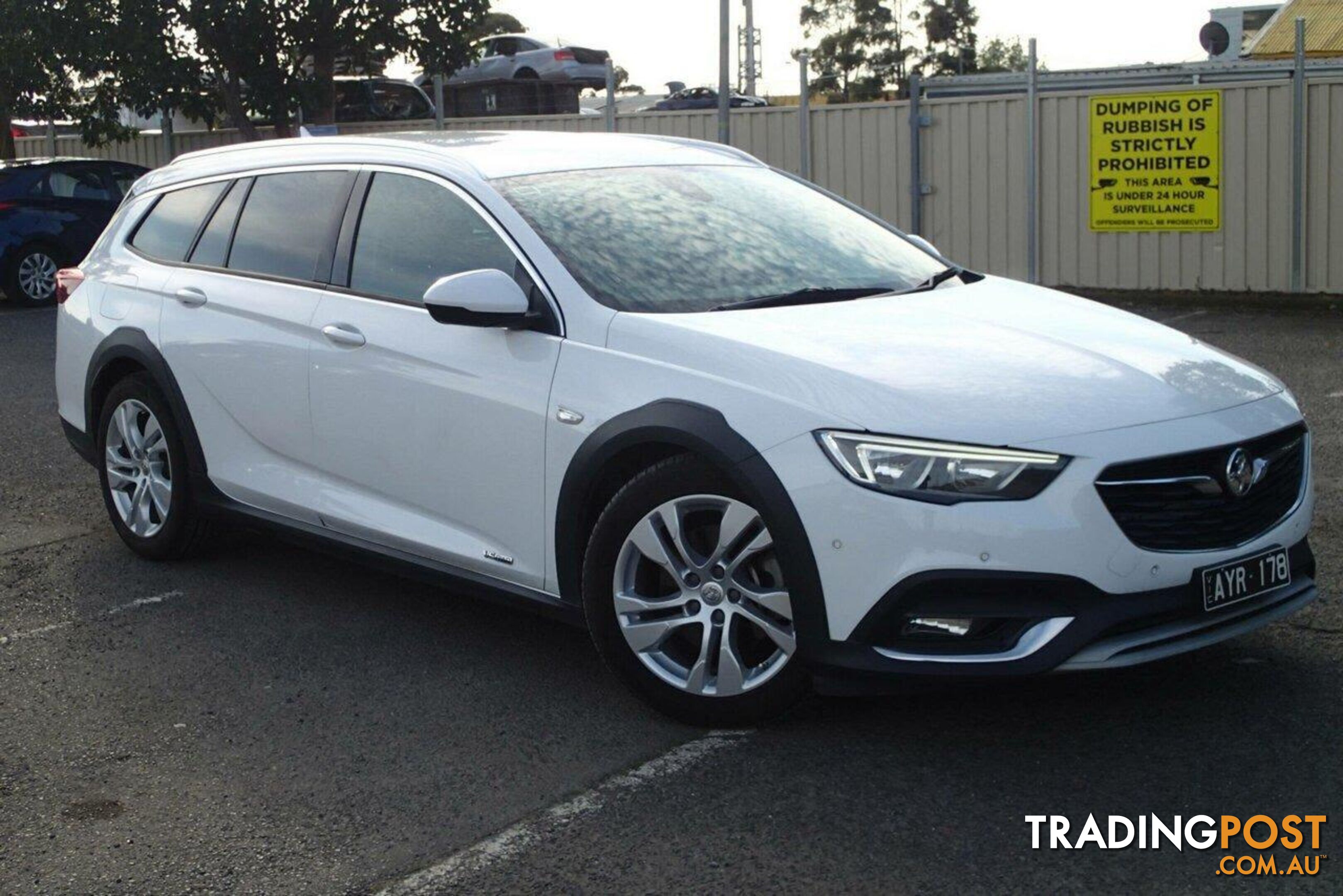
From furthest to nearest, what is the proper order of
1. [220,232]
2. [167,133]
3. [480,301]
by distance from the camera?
1. [167,133]
2. [220,232]
3. [480,301]

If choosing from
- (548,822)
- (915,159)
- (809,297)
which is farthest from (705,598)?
(915,159)

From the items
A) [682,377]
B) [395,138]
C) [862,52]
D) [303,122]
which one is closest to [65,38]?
[303,122]

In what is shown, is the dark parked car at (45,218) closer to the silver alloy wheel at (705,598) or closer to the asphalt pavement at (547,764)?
the asphalt pavement at (547,764)

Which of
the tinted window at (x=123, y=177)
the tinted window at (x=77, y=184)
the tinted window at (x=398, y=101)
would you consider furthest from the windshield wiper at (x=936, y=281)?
the tinted window at (x=398, y=101)

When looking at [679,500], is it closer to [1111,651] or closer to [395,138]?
[1111,651]

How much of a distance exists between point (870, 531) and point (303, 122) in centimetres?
2124

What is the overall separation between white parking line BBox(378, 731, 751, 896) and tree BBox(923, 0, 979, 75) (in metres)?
73.8

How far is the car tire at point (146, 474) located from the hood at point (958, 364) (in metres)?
2.47

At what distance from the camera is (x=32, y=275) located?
61.6 ft

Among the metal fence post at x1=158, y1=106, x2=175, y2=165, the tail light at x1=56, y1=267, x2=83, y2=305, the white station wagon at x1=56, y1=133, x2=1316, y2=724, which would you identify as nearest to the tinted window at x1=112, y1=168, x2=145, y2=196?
the metal fence post at x1=158, y1=106, x2=175, y2=165

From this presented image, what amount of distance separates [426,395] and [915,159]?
505 inches

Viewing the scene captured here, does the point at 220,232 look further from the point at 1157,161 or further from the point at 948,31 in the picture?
the point at 948,31

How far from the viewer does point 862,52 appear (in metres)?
76.4

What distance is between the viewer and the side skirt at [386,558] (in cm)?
488
